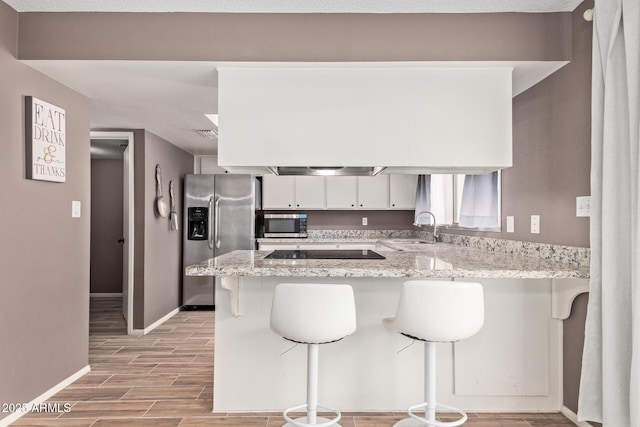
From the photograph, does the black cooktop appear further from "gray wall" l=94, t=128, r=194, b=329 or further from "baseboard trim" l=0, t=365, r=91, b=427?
"gray wall" l=94, t=128, r=194, b=329

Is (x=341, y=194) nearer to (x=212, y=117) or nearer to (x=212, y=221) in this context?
(x=212, y=221)

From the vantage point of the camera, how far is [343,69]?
2758 mm

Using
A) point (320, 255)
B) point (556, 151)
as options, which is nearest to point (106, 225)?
point (320, 255)

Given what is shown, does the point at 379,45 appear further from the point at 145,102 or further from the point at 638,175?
the point at 145,102

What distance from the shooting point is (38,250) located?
2.81 m

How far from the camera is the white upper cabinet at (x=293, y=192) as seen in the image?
5.81m

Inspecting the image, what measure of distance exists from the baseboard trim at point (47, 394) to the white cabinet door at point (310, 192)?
3.15 metres

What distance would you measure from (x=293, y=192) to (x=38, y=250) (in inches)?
133

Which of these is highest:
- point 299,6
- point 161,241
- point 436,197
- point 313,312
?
point 299,6

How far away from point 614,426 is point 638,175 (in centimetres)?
110

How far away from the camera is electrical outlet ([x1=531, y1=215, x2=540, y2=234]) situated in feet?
9.39

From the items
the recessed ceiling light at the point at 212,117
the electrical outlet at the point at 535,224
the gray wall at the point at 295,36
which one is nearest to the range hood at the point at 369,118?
the gray wall at the point at 295,36

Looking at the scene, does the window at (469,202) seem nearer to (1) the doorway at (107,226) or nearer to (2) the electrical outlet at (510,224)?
(2) the electrical outlet at (510,224)

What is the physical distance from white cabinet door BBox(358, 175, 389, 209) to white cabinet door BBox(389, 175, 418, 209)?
6 cm
